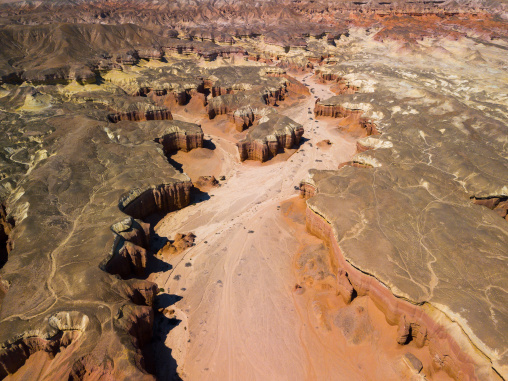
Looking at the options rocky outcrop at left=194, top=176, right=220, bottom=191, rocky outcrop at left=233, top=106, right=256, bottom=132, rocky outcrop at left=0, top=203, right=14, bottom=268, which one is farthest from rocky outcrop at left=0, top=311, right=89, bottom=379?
rocky outcrop at left=233, top=106, right=256, bottom=132

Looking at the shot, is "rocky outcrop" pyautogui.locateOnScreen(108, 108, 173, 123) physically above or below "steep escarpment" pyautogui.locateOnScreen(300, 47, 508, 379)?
below

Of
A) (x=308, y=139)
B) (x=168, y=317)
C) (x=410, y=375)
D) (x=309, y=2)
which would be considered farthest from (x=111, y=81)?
(x=309, y=2)

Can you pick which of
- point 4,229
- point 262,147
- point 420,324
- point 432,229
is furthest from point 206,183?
point 420,324

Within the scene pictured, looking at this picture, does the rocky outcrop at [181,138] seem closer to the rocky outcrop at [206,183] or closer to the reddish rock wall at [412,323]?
the rocky outcrop at [206,183]

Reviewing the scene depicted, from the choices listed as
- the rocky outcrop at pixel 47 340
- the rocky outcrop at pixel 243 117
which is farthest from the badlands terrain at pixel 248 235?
the rocky outcrop at pixel 243 117

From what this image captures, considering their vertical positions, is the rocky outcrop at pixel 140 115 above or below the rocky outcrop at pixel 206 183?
above

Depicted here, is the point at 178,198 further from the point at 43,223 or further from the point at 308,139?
the point at 308,139

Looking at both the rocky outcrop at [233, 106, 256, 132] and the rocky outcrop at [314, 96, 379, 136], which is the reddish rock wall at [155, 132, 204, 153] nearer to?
the rocky outcrop at [233, 106, 256, 132]
